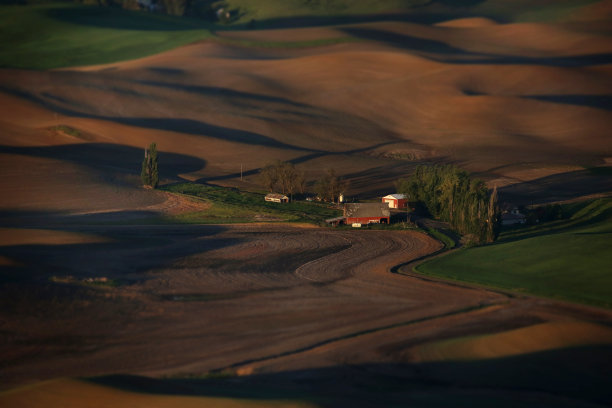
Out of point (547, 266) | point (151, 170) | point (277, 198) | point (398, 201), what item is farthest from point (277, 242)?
point (151, 170)

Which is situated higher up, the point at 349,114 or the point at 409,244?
the point at 349,114

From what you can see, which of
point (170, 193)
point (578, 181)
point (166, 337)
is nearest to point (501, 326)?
point (166, 337)

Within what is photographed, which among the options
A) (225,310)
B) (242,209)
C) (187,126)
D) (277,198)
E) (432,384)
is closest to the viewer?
(432,384)

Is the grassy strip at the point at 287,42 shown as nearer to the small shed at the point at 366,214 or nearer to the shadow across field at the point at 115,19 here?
the shadow across field at the point at 115,19

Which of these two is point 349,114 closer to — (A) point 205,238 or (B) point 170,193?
(B) point 170,193

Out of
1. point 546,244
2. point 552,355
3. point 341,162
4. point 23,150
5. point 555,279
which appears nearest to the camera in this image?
point 552,355

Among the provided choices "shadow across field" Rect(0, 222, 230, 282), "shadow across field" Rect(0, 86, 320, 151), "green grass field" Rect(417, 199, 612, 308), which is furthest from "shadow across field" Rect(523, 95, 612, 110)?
"shadow across field" Rect(0, 222, 230, 282)

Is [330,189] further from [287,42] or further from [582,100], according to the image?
[287,42]
